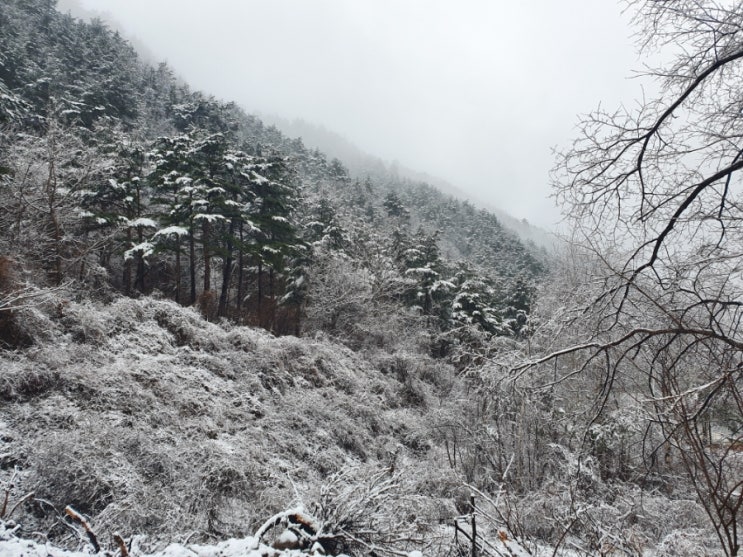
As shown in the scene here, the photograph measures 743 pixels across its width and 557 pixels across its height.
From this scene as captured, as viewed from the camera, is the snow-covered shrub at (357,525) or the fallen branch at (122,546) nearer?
the fallen branch at (122,546)

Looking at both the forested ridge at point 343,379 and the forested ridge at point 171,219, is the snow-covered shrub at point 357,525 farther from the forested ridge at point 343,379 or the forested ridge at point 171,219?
the forested ridge at point 171,219

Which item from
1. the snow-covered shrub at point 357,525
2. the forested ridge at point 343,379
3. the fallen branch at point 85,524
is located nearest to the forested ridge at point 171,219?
the forested ridge at point 343,379

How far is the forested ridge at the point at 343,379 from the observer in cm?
264

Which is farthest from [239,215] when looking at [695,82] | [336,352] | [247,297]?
[695,82]

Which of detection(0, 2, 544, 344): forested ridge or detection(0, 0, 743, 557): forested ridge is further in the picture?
detection(0, 2, 544, 344): forested ridge

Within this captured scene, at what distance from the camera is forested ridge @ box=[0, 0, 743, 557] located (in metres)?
2.64

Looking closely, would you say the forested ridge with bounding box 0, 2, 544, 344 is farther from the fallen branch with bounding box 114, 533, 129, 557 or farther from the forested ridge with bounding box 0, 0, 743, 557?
the fallen branch with bounding box 114, 533, 129, 557

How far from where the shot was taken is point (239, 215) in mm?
17188

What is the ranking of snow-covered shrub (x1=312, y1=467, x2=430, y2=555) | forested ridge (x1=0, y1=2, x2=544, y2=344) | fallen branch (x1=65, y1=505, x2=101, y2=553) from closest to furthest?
fallen branch (x1=65, y1=505, x2=101, y2=553), snow-covered shrub (x1=312, y1=467, x2=430, y2=555), forested ridge (x1=0, y1=2, x2=544, y2=344)

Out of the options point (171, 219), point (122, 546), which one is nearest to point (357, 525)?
point (122, 546)

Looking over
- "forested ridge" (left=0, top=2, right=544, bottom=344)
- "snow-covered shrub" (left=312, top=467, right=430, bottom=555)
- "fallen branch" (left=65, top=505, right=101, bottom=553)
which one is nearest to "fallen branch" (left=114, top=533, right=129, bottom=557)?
"fallen branch" (left=65, top=505, right=101, bottom=553)

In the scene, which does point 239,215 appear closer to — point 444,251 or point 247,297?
point 247,297

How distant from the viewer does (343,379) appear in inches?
483

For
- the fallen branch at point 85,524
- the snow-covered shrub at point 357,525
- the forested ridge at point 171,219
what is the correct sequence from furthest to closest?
the forested ridge at point 171,219, the snow-covered shrub at point 357,525, the fallen branch at point 85,524
